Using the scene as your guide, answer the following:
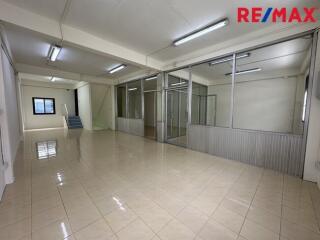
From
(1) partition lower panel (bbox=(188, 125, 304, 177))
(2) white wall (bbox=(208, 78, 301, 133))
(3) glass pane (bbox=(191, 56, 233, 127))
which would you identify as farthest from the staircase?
(2) white wall (bbox=(208, 78, 301, 133))

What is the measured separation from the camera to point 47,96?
31.7 feet

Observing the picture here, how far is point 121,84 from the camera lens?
8.35 metres

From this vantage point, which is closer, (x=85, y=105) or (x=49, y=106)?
(x=85, y=105)

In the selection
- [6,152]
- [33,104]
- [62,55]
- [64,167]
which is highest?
[62,55]

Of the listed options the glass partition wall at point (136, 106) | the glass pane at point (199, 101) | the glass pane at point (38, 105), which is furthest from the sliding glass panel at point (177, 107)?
the glass pane at point (38, 105)

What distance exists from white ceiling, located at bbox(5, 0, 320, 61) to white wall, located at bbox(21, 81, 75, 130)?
8.69 meters

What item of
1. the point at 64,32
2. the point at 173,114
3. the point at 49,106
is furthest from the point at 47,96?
the point at 173,114

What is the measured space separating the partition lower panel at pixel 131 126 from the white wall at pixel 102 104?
3.28ft

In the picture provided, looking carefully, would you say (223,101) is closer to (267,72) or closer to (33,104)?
(267,72)

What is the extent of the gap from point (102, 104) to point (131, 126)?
148 inches

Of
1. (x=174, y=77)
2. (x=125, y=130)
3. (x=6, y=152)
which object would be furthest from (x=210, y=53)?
(x=125, y=130)

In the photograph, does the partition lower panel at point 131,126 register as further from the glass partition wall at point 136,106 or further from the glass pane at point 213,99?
the glass pane at point 213,99

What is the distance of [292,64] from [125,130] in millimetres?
8169

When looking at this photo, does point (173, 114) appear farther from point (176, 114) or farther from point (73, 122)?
point (73, 122)
